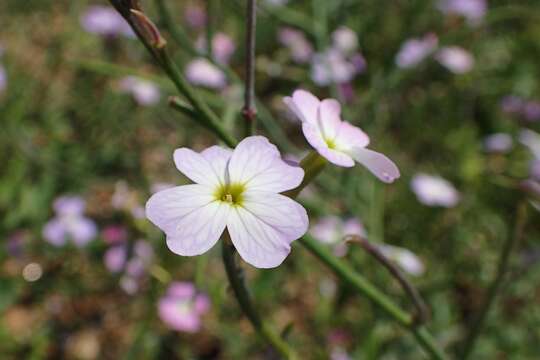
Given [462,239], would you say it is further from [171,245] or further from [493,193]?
[171,245]

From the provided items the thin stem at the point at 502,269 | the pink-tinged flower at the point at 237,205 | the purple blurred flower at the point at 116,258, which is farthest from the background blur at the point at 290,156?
Answer: the pink-tinged flower at the point at 237,205

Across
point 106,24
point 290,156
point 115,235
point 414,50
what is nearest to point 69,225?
point 115,235

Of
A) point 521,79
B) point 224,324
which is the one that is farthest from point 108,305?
point 521,79

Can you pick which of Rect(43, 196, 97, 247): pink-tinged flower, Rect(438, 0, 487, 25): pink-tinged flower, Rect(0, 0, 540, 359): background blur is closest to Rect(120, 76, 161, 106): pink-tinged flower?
Rect(0, 0, 540, 359): background blur

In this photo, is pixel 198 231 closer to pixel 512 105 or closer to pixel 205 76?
pixel 205 76

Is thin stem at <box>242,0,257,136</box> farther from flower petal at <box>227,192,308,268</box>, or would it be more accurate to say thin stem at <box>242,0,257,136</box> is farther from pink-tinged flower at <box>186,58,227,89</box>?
pink-tinged flower at <box>186,58,227,89</box>

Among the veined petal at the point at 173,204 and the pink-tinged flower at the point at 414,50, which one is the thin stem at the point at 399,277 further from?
the pink-tinged flower at the point at 414,50

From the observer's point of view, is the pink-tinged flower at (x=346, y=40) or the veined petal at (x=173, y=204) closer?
the veined petal at (x=173, y=204)
